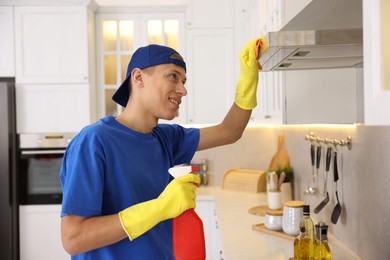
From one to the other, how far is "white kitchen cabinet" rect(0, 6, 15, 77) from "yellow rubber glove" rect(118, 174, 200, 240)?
2623 millimetres

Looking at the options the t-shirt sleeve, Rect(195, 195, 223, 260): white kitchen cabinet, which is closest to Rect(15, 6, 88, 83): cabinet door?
Rect(195, 195, 223, 260): white kitchen cabinet

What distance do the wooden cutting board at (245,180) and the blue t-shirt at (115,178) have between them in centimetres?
215

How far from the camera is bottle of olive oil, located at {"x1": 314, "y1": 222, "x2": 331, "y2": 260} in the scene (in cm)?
156

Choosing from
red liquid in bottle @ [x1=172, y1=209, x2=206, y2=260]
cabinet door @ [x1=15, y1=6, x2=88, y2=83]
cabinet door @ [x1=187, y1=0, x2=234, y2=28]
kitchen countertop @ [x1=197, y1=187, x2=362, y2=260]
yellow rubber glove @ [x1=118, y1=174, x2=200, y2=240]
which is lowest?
kitchen countertop @ [x1=197, y1=187, x2=362, y2=260]

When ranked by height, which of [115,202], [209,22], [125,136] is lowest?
[115,202]

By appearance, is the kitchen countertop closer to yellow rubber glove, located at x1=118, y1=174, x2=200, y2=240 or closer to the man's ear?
yellow rubber glove, located at x1=118, y1=174, x2=200, y2=240

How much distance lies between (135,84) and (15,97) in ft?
7.31

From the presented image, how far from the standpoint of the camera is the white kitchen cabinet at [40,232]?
3.52 metres

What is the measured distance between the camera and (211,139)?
199cm

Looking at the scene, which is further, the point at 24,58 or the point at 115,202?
the point at 24,58

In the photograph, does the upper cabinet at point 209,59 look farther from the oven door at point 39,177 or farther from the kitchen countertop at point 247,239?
the oven door at point 39,177

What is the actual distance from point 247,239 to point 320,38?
1284 millimetres

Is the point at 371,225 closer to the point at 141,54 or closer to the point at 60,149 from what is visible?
the point at 141,54

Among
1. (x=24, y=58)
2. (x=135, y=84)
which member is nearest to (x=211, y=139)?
(x=135, y=84)
